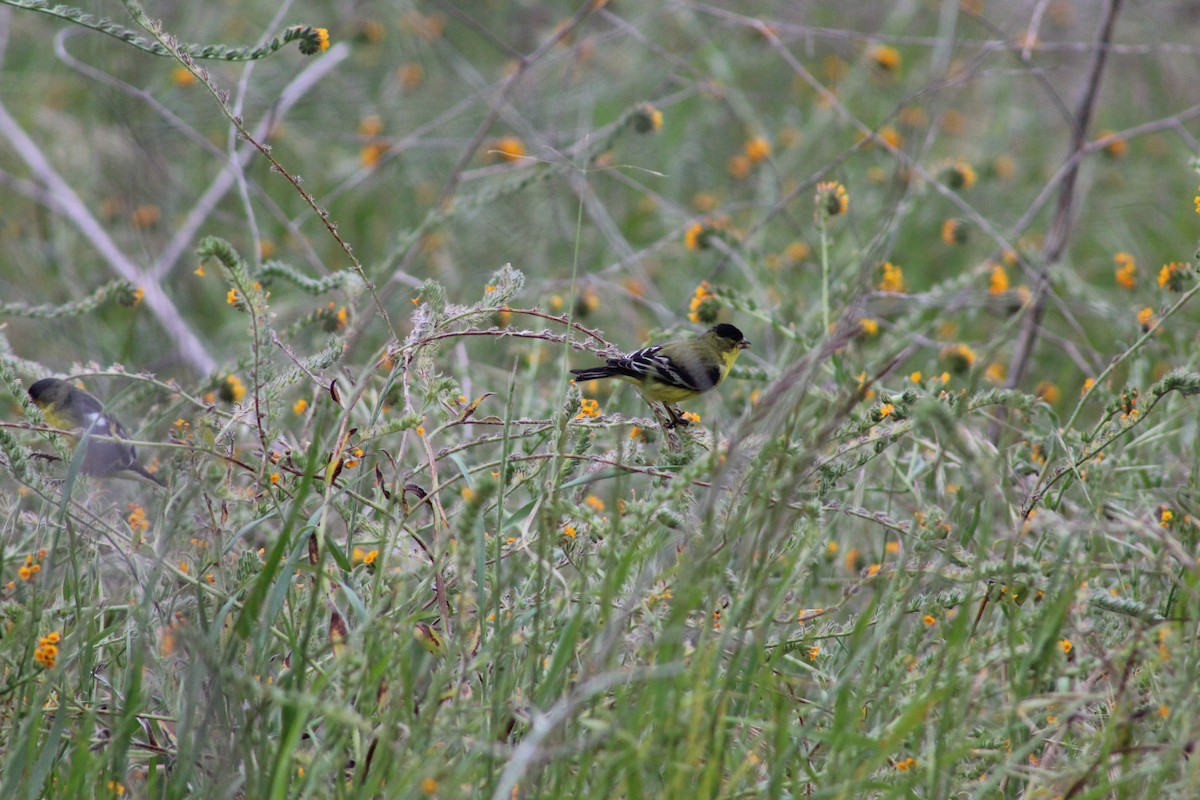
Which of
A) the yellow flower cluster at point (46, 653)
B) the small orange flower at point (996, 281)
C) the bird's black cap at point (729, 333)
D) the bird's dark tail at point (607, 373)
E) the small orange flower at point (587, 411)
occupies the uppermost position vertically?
the small orange flower at point (996, 281)

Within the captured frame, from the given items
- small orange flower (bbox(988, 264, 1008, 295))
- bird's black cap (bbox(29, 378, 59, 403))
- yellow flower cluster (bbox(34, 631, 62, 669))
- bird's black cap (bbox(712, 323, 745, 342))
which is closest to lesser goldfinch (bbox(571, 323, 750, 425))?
bird's black cap (bbox(712, 323, 745, 342))

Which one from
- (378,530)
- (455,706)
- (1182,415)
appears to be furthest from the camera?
(1182,415)

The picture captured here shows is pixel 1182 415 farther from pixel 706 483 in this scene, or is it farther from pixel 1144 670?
pixel 706 483

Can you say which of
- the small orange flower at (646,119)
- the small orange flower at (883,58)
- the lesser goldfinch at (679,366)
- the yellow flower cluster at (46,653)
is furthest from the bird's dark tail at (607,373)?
the small orange flower at (883,58)

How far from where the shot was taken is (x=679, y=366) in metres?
3.66

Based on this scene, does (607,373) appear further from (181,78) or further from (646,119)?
(181,78)

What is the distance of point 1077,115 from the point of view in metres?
4.99

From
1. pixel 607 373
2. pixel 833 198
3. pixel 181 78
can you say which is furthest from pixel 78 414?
pixel 181 78

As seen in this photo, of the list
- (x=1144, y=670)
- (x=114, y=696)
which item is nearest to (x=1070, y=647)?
(x=1144, y=670)

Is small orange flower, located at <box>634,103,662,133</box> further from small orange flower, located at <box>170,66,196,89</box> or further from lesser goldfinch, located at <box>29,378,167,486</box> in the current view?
small orange flower, located at <box>170,66,196,89</box>

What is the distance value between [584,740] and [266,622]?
0.64 m

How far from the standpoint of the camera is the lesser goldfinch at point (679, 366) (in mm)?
3270

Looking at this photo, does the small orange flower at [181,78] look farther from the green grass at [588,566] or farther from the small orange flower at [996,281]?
the small orange flower at [996,281]

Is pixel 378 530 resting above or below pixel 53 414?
below
